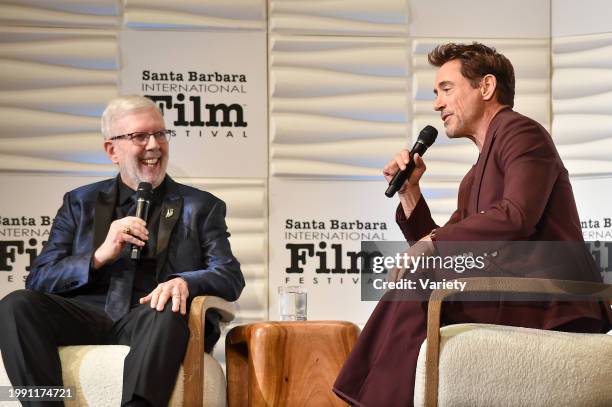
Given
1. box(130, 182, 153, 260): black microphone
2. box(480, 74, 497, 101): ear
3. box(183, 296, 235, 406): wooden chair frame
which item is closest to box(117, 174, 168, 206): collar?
box(130, 182, 153, 260): black microphone

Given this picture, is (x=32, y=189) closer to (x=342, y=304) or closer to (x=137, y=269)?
(x=137, y=269)

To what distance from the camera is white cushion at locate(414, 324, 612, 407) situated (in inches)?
112

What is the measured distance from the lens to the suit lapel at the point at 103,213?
3.70 metres

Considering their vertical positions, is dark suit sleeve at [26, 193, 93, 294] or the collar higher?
the collar

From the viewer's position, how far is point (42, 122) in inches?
187

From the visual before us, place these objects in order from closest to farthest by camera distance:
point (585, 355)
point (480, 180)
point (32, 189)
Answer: point (585, 355), point (480, 180), point (32, 189)

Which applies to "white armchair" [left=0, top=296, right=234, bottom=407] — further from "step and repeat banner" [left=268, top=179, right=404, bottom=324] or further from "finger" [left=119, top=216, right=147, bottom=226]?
"step and repeat banner" [left=268, top=179, right=404, bottom=324]

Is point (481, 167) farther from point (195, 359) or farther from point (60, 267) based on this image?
point (60, 267)

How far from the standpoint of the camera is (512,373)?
2859mm

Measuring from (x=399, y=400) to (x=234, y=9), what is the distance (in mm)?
2602

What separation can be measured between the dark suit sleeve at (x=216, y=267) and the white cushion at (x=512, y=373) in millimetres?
939

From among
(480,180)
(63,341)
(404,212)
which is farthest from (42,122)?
(480,180)

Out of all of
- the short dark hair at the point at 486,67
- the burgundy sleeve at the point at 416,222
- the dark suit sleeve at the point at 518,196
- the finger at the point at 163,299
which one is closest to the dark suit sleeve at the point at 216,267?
the finger at the point at 163,299

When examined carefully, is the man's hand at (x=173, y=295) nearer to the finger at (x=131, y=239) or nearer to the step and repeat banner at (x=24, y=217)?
the finger at (x=131, y=239)
